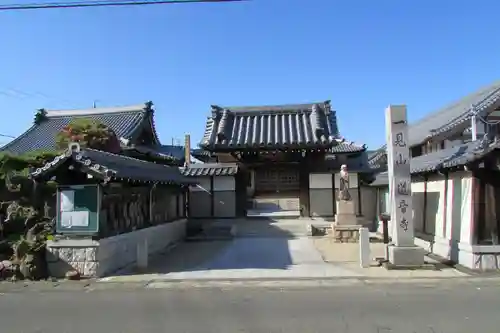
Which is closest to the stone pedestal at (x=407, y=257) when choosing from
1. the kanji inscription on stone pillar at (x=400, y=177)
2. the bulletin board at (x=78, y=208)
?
the kanji inscription on stone pillar at (x=400, y=177)

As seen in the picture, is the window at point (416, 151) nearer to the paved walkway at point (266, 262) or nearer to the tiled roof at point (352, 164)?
the tiled roof at point (352, 164)

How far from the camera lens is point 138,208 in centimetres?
1562

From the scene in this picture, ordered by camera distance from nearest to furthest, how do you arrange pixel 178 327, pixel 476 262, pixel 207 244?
pixel 178 327 < pixel 476 262 < pixel 207 244

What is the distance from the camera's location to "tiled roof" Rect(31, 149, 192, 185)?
1168cm

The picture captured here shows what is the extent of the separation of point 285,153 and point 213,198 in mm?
4568

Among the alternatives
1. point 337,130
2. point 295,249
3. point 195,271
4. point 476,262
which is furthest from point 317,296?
point 337,130

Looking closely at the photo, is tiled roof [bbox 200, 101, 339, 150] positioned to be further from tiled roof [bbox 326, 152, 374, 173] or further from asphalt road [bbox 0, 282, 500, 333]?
asphalt road [bbox 0, 282, 500, 333]

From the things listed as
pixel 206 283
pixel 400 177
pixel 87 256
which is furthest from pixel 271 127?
pixel 206 283

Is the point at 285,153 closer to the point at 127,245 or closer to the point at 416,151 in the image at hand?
the point at 416,151

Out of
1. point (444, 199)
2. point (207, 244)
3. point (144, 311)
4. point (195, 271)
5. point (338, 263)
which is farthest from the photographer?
point (207, 244)

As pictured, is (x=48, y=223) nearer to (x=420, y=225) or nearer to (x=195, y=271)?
(x=195, y=271)

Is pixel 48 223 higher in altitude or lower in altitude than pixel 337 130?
lower

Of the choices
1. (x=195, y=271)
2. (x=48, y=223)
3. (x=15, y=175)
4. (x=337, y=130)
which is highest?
(x=337, y=130)

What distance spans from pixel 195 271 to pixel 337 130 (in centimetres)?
1451
